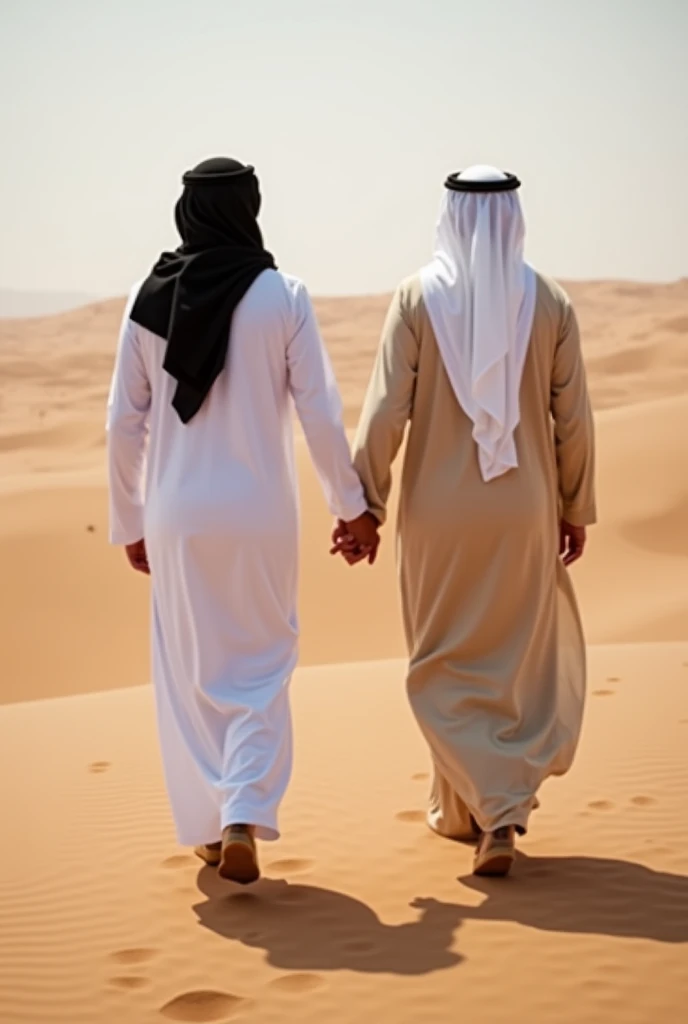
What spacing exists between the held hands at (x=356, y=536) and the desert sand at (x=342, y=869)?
1.05 metres

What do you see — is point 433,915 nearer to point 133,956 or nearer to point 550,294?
point 133,956

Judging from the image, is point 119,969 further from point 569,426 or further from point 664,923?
point 569,426

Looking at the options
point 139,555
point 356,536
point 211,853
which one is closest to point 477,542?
→ point 356,536

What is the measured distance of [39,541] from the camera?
1435cm

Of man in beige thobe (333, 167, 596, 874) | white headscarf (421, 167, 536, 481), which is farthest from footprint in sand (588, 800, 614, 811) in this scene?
white headscarf (421, 167, 536, 481)

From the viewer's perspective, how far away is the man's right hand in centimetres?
595

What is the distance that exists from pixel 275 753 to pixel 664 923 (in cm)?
128

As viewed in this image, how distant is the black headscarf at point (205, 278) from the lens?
5.38 m

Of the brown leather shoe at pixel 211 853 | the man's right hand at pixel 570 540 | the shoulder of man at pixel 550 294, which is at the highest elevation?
the shoulder of man at pixel 550 294

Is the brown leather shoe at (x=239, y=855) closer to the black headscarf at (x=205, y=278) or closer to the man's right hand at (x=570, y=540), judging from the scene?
the black headscarf at (x=205, y=278)

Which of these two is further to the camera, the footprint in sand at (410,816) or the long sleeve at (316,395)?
the footprint in sand at (410,816)

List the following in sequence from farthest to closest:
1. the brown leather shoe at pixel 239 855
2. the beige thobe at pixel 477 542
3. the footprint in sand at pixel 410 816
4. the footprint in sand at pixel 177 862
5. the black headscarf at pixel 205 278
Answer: the footprint in sand at pixel 410 816 < the footprint in sand at pixel 177 862 < the beige thobe at pixel 477 542 < the black headscarf at pixel 205 278 < the brown leather shoe at pixel 239 855

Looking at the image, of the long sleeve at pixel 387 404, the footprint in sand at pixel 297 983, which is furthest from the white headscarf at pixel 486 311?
the footprint in sand at pixel 297 983

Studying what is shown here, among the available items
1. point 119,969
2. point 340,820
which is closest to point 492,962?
point 119,969
